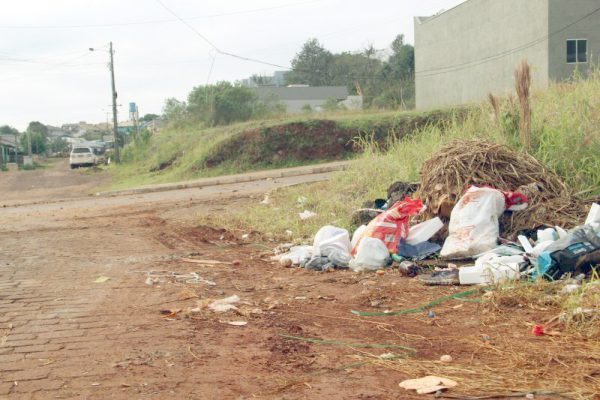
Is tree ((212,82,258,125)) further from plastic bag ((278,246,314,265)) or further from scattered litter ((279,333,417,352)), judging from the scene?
scattered litter ((279,333,417,352))

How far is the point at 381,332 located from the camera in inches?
191

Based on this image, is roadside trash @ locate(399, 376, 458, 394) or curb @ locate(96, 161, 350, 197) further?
curb @ locate(96, 161, 350, 197)

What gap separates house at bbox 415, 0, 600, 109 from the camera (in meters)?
29.6

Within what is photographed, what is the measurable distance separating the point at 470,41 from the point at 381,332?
34.3m

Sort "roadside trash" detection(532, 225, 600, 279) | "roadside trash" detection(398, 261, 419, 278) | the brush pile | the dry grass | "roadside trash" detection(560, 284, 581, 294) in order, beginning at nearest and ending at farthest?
1. "roadside trash" detection(560, 284, 581, 294)
2. "roadside trash" detection(532, 225, 600, 279)
3. "roadside trash" detection(398, 261, 419, 278)
4. the brush pile
5. the dry grass

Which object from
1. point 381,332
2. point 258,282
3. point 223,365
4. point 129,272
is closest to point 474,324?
point 381,332

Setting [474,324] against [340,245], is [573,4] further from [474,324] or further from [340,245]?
[474,324]

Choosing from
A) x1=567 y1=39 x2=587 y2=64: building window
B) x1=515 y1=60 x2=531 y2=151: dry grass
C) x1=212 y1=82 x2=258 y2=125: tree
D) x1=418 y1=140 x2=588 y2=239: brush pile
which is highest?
x1=567 y1=39 x2=587 y2=64: building window

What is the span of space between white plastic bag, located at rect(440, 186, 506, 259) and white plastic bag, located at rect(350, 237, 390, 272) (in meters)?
0.64

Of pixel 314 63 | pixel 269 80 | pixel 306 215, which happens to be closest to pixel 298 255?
pixel 306 215

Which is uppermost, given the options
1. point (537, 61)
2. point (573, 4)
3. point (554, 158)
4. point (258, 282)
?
point (573, 4)

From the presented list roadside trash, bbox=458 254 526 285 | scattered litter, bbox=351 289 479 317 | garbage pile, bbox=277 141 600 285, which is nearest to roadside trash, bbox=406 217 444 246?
garbage pile, bbox=277 141 600 285

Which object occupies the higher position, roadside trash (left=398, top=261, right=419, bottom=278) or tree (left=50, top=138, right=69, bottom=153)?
tree (left=50, top=138, right=69, bottom=153)

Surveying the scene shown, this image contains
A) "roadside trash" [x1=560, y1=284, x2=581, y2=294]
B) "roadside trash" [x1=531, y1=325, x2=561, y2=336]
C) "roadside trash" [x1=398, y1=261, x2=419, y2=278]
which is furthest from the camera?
"roadside trash" [x1=398, y1=261, x2=419, y2=278]
